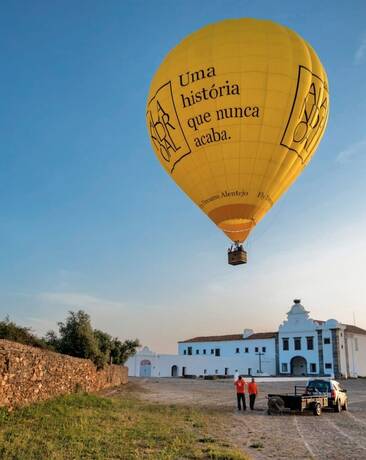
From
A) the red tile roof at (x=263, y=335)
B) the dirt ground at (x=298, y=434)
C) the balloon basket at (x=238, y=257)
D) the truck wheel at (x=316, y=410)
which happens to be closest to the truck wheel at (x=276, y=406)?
the dirt ground at (x=298, y=434)

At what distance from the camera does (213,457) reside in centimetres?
894

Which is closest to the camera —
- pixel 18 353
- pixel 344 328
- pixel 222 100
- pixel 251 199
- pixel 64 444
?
pixel 64 444

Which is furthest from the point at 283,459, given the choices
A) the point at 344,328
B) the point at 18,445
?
the point at 344,328

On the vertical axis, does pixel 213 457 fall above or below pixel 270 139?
below

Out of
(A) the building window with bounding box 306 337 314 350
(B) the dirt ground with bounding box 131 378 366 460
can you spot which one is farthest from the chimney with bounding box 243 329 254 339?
(B) the dirt ground with bounding box 131 378 366 460

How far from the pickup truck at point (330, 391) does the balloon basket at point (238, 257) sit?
21.6 feet

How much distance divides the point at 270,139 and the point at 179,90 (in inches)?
140

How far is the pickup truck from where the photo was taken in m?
18.9

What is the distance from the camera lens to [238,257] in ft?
57.4

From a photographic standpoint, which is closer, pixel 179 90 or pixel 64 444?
pixel 64 444

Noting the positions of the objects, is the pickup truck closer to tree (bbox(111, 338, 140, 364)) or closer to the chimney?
tree (bbox(111, 338, 140, 364))

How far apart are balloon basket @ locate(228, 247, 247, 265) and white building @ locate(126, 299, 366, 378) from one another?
51679 millimetres

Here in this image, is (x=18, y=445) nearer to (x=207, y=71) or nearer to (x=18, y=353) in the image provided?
(x=18, y=353)

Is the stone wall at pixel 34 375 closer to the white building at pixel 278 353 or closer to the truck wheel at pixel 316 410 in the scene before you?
the truck wheel at pixel 316 410
